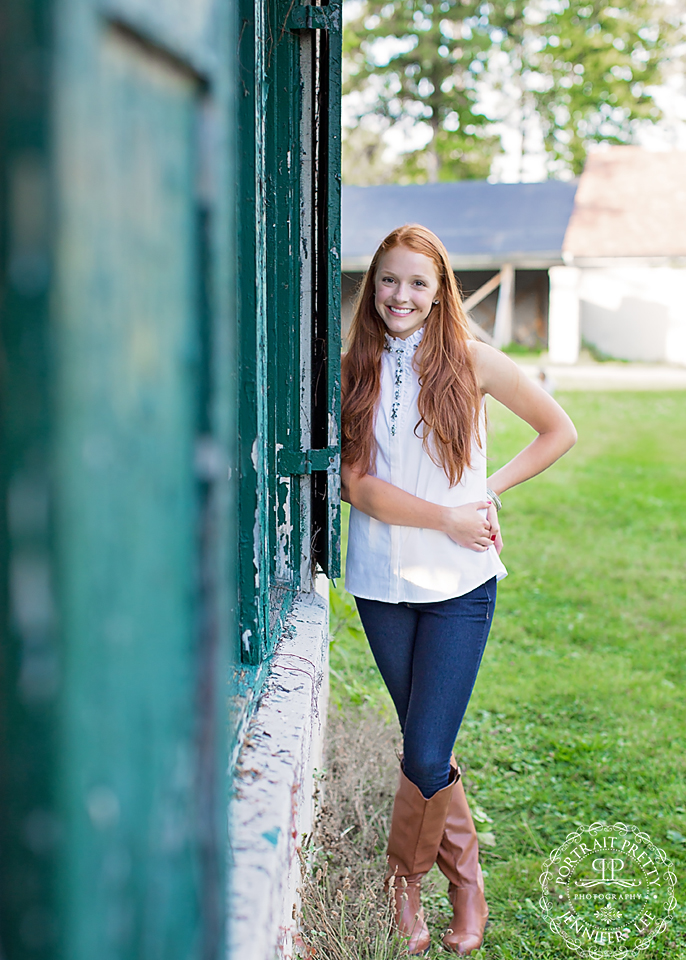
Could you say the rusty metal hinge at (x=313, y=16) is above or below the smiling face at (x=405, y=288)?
above

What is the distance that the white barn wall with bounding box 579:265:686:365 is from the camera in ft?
65.9

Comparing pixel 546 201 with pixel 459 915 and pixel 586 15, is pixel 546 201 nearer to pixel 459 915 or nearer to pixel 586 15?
pixel 586 15

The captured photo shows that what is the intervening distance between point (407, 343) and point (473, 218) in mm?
20431

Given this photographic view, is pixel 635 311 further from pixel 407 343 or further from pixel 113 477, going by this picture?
pixel 113 477

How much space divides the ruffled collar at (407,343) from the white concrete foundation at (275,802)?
76 centimetres

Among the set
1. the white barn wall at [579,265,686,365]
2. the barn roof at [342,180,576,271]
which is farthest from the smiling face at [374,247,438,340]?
the white barn wall at [579,265,686,365]

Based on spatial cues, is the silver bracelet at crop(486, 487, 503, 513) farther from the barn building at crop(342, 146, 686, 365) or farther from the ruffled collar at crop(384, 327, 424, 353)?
the barn building at crop(342, 146, 686, 365)

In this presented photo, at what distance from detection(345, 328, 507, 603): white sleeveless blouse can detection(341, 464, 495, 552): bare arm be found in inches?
1.4

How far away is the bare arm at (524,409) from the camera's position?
2.33m

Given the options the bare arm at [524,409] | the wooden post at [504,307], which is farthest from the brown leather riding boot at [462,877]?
the wooden post at [504,307]

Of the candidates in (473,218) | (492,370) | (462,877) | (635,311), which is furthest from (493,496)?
(473,218)

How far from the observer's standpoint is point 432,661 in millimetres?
2195

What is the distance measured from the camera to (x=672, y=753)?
353 centimetres

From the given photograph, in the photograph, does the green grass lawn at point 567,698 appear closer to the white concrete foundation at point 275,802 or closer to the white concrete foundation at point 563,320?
the white concrete foundation at point 275,802
